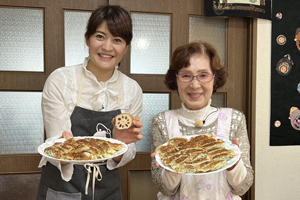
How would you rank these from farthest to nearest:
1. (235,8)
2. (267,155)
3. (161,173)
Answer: (267,155)
(235,8)
(161,173)

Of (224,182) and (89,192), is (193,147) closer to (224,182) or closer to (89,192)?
(224,182)

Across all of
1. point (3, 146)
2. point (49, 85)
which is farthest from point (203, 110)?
point (3, 146)

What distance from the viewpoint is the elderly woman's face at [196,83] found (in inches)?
60.1

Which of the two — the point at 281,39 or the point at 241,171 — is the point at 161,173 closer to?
the point at 241,171

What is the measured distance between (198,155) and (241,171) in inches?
10.3

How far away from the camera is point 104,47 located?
160 cm

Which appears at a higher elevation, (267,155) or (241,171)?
(241,171)

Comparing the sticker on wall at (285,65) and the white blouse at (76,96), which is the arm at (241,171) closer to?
the white blouse at (76,96)

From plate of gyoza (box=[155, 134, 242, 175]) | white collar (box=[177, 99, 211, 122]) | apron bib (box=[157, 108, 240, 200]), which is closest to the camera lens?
plate of gyoza (box=[155, 134, 242, 175])

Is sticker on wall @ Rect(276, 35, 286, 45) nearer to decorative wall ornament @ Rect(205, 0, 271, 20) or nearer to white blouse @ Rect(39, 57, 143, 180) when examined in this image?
decorative wall ornament @ Rect(205, 0, 271, 20)

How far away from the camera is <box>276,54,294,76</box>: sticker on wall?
235 cm

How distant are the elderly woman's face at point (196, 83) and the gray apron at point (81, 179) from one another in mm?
446

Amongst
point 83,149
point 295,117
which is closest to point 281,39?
point 295,117

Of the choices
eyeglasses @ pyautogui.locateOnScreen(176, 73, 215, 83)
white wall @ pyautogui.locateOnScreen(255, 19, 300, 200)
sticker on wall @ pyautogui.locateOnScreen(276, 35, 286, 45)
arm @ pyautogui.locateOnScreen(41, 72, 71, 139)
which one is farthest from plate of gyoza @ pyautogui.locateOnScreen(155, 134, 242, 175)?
sticker on wall @ pyautogui.locateOnScreen(276, 35, 286, 45)
